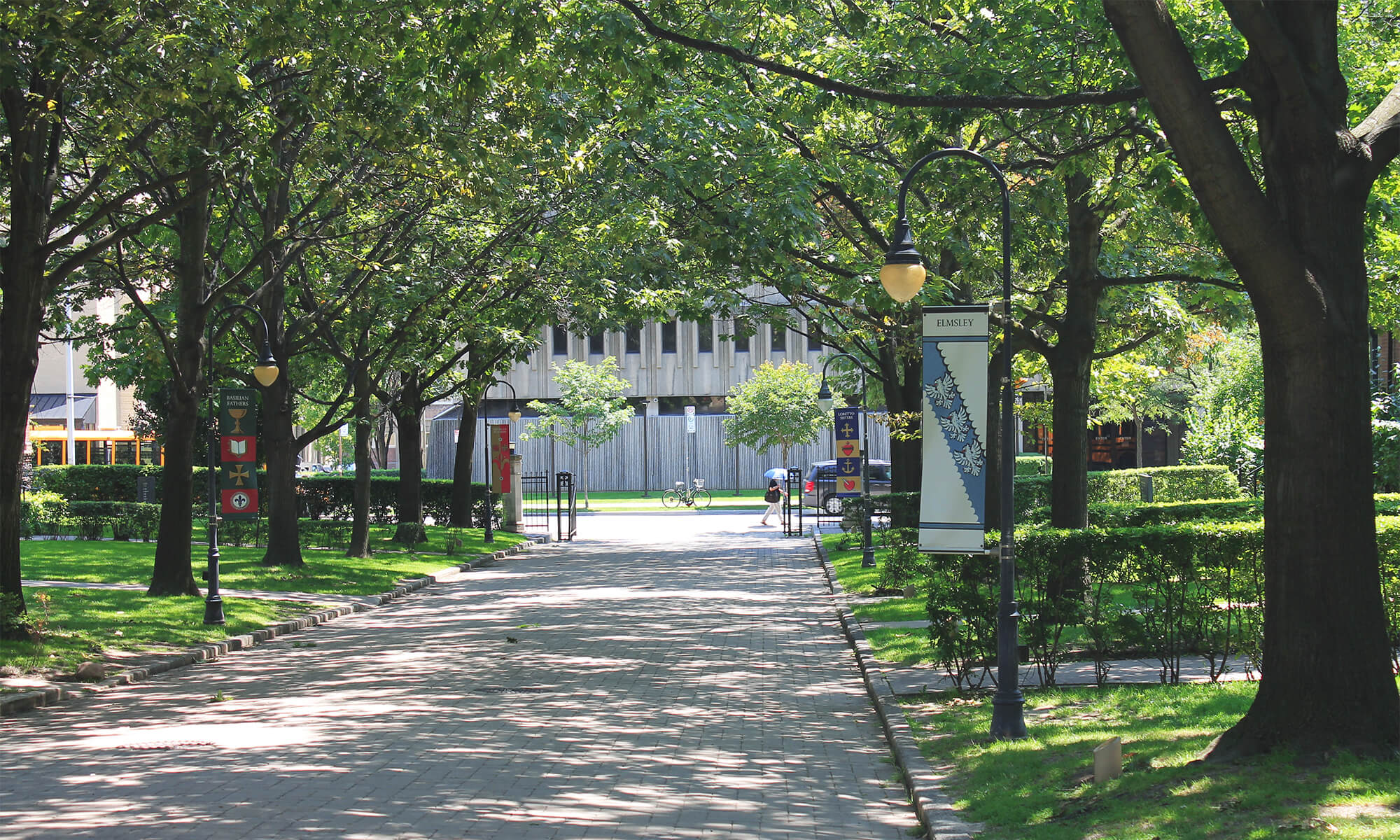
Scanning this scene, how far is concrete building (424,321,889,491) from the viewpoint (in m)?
59.7

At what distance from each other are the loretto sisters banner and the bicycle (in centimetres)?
3888

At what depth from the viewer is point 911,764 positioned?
27.0ft

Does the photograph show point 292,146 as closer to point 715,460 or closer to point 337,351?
point 337,351

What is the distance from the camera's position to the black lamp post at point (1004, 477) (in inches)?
346

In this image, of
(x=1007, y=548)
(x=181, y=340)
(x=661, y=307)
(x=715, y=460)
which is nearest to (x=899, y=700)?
(x=1007, y=548)

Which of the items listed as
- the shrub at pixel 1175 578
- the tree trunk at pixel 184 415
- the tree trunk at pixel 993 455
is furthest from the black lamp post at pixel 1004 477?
the tree trunk at pixel 184 415

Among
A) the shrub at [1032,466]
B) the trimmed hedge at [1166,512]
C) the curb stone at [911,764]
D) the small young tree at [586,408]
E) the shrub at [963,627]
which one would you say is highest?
the small young tree at [586,408]

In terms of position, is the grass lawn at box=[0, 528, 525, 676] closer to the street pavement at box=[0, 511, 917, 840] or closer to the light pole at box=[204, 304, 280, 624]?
the light pole at box=[204, 304, 280, 624]

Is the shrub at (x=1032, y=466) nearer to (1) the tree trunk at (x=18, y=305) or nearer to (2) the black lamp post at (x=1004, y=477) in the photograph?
(2) the black lamp post at (x=1004, y=477)

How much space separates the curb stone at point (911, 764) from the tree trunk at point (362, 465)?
13.2 metres

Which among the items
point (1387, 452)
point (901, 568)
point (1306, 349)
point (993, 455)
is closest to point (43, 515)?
point (901, 568)

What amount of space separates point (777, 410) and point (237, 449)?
105ft

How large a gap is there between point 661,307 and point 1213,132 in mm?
12592

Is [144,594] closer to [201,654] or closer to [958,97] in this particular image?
[201,654]
